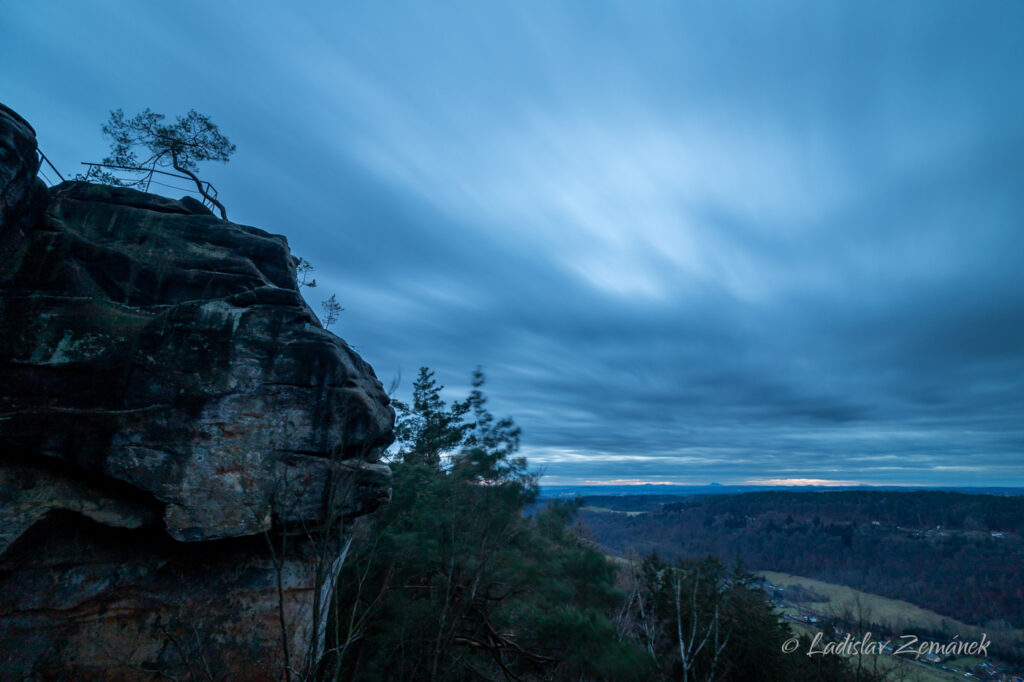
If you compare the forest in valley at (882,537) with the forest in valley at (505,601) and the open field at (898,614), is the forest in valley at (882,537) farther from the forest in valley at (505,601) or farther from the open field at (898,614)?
the forest in valley at (505,601)

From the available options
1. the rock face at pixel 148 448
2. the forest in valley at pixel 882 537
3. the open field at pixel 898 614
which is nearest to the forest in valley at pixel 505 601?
the rock face at pixel 148 448

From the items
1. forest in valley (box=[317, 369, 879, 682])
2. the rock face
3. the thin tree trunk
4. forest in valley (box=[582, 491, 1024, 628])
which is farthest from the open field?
the thin tree trunk

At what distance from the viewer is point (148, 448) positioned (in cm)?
952

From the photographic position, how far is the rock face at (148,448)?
30.0 feet

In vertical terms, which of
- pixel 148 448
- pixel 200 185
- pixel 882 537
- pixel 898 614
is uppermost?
pixel 200 185

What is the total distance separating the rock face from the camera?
914 cm

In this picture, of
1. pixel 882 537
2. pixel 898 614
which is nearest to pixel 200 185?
pixel 898 614

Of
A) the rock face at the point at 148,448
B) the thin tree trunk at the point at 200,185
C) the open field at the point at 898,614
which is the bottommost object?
the open field at the point at 898,614

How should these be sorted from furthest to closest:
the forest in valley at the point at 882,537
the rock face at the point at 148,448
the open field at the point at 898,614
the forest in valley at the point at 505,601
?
1. the forest in valley at the point at 882,537
2. the open field at the point at 898,614
3. the forest in valley at the point at 505,601
4. the rock face at the point at 148,448

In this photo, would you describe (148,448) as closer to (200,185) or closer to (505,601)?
(200,185)

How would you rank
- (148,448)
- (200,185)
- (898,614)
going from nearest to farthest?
(148,448) → (200,185) → (898,614)

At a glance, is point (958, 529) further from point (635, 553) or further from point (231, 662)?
point (231, 662)

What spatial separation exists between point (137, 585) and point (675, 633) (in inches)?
803

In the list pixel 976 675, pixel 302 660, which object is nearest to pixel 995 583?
pixel 976 675
